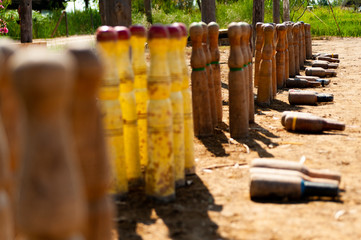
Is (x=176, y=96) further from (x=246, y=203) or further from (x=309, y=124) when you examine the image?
(x=309, y=124)

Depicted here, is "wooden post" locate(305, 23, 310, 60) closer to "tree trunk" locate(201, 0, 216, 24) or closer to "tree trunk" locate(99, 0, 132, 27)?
A: "tree trunk" locate(201, 0, 216, 24)

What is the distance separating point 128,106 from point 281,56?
5320 millimetres

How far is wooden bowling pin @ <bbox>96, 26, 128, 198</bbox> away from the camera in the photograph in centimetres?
308

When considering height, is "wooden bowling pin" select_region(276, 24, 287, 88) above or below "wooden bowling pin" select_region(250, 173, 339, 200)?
above

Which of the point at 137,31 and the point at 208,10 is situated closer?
the point at 137,31

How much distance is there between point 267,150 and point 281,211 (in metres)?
1.54

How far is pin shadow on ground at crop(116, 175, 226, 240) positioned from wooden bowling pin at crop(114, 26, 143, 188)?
162 millimetres

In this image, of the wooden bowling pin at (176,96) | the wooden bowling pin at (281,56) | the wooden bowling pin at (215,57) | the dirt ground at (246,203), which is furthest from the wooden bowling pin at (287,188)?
the wooden bowling pin at (281,56)

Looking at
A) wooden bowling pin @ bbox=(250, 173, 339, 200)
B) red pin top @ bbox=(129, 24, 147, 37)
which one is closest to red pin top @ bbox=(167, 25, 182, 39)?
red pin top @ bbox=(129, 24, 147, 37)

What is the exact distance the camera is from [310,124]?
5.34 metres

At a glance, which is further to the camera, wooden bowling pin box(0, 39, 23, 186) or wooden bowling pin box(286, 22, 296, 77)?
wooden bowling pin box(286, 22, 296, 77)

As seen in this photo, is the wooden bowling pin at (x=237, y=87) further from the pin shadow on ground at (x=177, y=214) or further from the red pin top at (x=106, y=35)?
the red pin top at (x=106, y=35)

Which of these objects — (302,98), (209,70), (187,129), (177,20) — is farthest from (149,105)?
(177,20)

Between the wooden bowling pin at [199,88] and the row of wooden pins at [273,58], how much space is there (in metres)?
2.01
